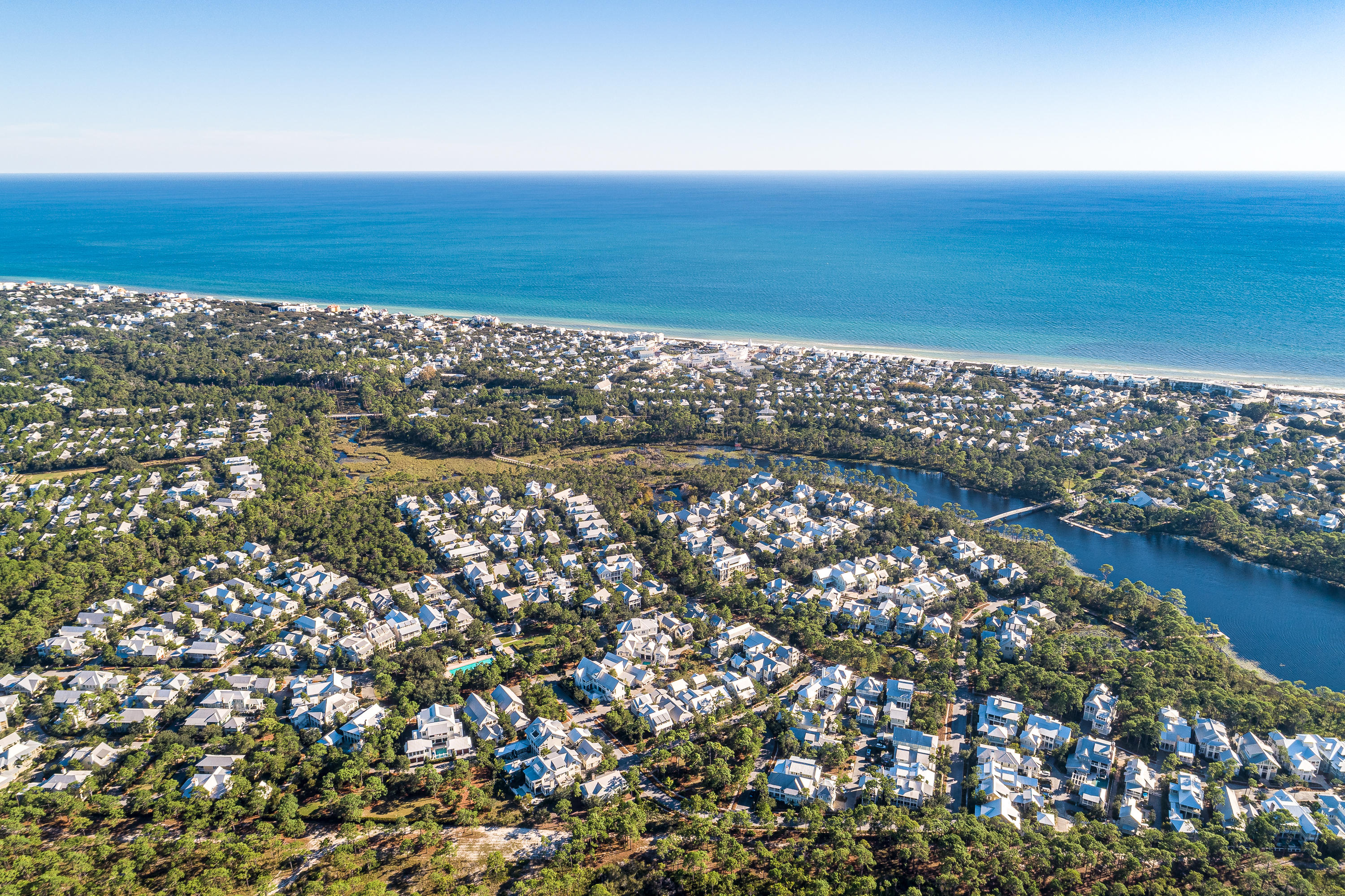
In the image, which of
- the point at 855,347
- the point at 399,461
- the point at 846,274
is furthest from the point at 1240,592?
the point at 846,274

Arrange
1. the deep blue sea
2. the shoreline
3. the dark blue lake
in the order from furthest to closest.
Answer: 1. the deep blue sea
2. the shoreline
3. the dark blue lake

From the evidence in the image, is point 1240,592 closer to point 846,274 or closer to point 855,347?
point 855,347

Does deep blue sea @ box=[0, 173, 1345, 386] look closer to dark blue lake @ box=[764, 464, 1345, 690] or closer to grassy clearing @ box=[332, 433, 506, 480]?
dark blue lake @ box=[764, 464, 1345, 690]

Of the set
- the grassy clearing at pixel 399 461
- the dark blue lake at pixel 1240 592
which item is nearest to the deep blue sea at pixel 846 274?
the dark blue lake at pixel 1240 592

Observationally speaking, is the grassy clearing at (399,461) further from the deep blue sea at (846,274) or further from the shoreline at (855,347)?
the deep blue sea at (846,274)

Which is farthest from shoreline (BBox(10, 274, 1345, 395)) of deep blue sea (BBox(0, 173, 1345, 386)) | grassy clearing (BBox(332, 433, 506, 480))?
grassy clearing (BBox(332, 433, 506, 480))

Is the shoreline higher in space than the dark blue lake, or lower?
higher
